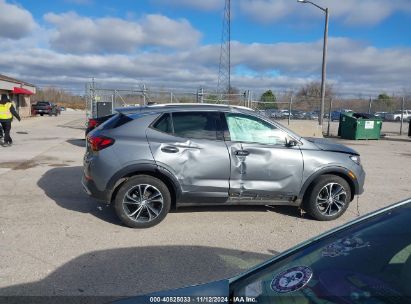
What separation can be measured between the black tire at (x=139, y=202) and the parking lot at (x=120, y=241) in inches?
5.7

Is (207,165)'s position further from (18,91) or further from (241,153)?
(18,91)

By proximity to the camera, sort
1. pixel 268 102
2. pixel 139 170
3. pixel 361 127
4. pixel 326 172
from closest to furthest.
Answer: pixel 139 170
pixel 326 172
pixel 361 127
pixel 268 102

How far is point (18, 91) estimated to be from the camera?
3781 centimetres

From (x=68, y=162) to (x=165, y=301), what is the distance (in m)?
10.3

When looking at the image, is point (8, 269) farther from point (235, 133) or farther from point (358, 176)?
point (358, 176)

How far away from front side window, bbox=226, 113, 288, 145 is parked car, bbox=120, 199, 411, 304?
12.0 ft

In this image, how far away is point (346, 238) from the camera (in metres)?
2.29

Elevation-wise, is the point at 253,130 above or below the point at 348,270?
above

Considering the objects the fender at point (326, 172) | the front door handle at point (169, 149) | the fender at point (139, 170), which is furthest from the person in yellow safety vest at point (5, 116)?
the fender at point (326, 172)

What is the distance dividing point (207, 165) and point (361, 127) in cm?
1786

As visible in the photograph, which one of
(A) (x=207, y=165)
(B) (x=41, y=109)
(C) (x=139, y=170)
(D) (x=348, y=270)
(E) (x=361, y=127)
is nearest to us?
(D) (x=348, y=270)

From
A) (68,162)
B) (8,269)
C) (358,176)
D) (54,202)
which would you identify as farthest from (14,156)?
(358,176)

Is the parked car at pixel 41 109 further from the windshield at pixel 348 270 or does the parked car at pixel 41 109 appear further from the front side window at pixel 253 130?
the windshield at pixel 348 270

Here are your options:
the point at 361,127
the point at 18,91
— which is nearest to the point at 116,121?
the point at 361,127
